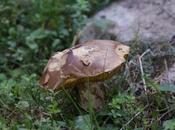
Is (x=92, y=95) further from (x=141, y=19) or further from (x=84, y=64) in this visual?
(x=141, y=19)

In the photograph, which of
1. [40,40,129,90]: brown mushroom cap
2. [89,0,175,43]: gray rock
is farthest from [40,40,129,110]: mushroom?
[89,0,175,43]: gray rock

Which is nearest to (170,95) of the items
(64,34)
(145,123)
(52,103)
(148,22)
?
(145,123)

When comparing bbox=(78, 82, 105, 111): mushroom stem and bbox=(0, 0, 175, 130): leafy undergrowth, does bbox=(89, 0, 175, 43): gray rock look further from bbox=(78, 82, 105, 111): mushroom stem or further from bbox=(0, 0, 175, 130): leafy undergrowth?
bbox=(78, 82, 105, 111): mushroom stem

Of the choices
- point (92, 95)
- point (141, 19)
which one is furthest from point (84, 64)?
point (141, 19)

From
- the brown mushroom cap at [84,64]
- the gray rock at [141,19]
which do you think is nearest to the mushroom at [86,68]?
the brown mushroom cap at [84,64]

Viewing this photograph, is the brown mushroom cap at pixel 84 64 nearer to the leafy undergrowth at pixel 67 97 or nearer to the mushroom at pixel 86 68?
the mushroom at pixel 86 68

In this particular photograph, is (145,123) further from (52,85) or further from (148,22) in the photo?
(148,22)
